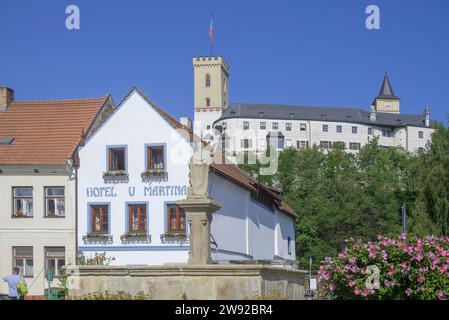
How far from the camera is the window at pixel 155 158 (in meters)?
37.5

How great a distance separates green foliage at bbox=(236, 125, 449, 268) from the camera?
46375mm

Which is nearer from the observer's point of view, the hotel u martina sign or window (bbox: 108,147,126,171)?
the hotel u martina sign

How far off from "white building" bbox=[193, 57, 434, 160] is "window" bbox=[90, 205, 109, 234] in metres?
108

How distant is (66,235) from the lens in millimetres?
37500

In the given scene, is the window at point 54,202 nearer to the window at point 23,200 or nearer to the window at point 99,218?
the window at point 23,200

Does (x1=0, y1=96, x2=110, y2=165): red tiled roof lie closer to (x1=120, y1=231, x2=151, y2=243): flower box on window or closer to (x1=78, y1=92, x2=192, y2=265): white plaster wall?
(x1=78, y1=92, x2=192, y2=265): white plaster wall

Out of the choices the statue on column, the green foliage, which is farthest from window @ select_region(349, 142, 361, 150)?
the statue on column

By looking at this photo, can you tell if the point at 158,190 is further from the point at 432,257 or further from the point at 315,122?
the point at 315,122

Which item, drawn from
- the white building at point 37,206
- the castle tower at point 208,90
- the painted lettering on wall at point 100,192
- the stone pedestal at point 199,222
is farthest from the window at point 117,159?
the castle tower at point 208,90

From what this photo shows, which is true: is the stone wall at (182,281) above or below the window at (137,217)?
below

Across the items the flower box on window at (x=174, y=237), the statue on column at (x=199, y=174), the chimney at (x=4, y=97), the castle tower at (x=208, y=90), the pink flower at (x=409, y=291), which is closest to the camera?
the pink flower at (x=409, y=291)

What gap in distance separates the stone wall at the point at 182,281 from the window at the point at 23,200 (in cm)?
2199

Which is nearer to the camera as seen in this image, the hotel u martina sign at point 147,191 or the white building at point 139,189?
the white building at point 139,189
